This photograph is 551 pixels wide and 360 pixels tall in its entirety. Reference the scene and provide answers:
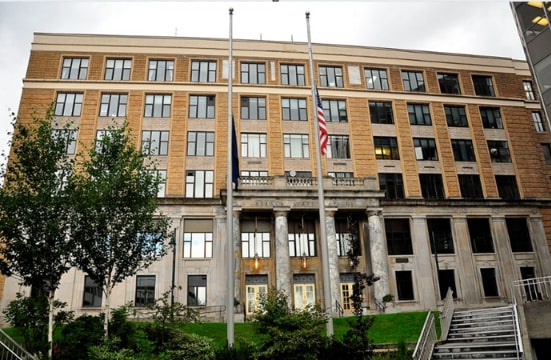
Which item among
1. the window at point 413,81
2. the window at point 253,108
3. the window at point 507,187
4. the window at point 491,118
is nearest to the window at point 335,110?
the window at point 253,108

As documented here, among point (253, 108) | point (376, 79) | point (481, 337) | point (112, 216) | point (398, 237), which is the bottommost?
point (481, 337)

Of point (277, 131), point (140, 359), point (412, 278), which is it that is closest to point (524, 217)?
point (412, 278)

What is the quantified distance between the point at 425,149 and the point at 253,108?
664 inches

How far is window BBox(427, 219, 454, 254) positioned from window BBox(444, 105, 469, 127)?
10.5 meters

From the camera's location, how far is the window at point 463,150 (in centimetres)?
4059

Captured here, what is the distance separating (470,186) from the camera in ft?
130

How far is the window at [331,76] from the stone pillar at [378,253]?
1424cm

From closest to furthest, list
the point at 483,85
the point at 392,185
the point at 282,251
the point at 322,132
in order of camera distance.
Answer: the point at 322,132 → the point at 282,251 → the point at 392,185 → the point at 483,85

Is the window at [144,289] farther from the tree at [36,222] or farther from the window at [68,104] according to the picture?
the window at [68,104]

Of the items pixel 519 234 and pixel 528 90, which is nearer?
pixel 519 234

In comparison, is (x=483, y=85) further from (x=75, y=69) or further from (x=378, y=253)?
(x=75, y=69)

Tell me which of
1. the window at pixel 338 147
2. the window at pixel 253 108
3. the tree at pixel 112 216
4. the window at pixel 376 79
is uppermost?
the window at pixel 376 79

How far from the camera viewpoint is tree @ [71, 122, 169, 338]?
17.6 meters

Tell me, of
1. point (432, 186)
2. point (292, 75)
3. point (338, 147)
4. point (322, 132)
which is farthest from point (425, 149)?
point (322, 132)
